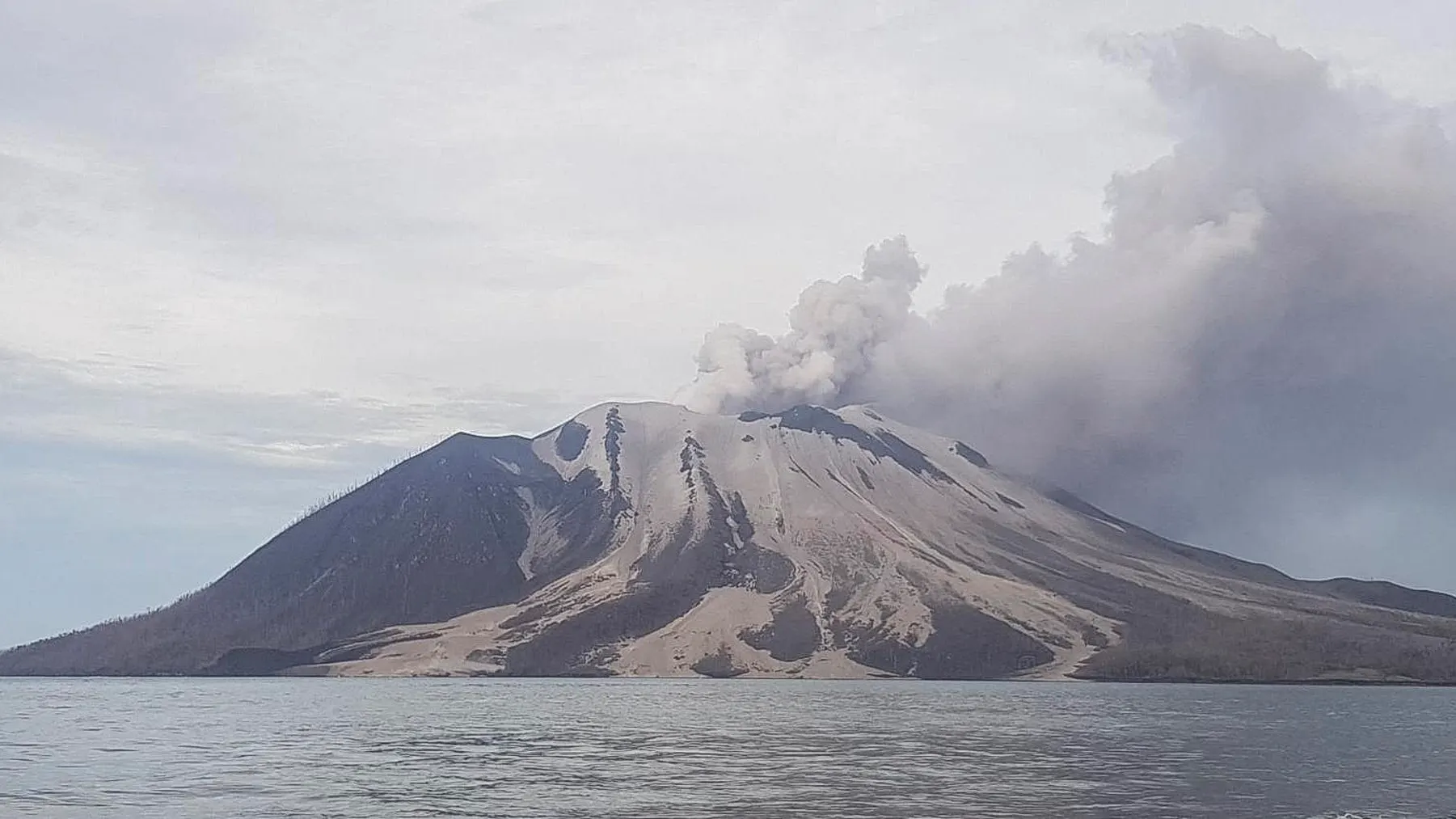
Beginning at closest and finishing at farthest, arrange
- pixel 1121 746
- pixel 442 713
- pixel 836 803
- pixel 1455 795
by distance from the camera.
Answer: pixel 836 803 → pixel 1455 795 → pixel 1121 746 → pixel 442 713

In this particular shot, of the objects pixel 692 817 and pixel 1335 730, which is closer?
pixel 692 817

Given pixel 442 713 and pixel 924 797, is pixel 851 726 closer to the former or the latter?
pixel 442 713

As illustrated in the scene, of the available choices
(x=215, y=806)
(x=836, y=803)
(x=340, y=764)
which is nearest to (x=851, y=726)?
(x=340, y=764)

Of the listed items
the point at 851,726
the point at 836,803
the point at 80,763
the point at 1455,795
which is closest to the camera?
the point at 836,803

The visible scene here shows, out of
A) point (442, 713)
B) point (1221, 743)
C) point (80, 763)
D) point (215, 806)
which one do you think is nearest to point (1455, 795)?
point (1221, 743)

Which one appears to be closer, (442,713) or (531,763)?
(531,763)

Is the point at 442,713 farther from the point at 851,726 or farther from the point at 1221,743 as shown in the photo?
the point at 1221,743
